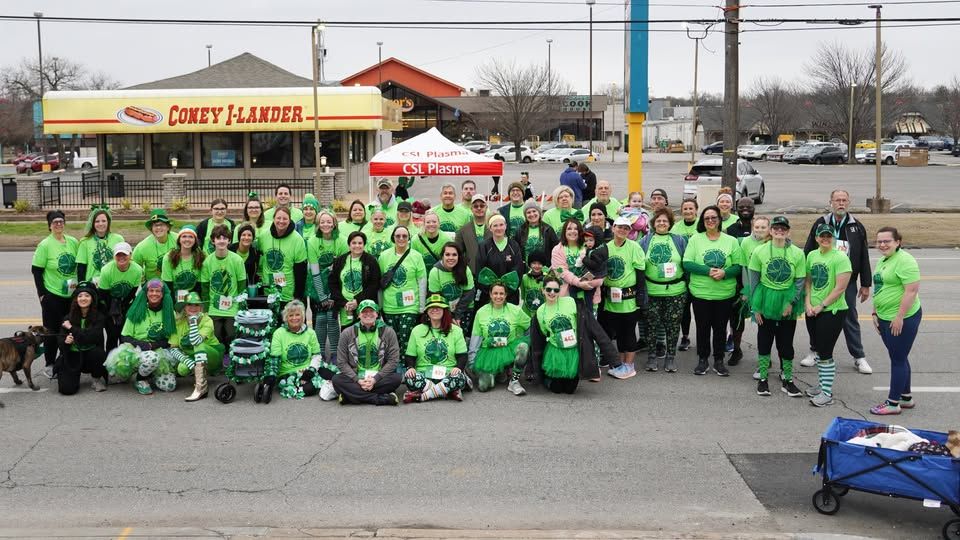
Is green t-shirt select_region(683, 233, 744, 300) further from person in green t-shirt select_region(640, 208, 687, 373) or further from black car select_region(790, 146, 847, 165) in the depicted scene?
black car select_region(790, 146, 847, 165)

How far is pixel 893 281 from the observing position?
852 cm

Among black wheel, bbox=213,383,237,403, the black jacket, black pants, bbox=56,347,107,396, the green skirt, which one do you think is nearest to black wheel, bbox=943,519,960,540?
the green skirt

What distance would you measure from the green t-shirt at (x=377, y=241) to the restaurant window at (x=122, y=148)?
2789cm

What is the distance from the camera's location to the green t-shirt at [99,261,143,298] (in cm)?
982

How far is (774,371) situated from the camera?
34.4 ft

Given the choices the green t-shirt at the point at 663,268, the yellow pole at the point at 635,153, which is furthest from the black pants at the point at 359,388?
the yellow pole at the point at 635,153

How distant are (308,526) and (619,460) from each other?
8.30 ft

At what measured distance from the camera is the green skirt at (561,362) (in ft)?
30.8

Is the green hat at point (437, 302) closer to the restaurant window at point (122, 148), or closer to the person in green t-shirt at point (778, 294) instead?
the person in green t-shirt at point (778, 294)

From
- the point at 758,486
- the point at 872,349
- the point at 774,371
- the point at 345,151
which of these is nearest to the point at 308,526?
the point at 758,486

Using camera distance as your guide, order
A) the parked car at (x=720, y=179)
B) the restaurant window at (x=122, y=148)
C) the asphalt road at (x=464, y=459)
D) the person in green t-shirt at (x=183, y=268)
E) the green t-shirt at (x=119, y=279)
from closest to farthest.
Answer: the asphalt road at (x=464, y=459) < the green t-shirt at (x=119, y=279) < the person in green t-shirt at (x=183, y=268) < the parked car at (x=720, y=179) < the restaurant window at (x=122, y=148)

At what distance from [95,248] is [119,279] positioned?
1.77ft

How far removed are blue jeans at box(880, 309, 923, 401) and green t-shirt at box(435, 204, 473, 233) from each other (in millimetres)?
4864

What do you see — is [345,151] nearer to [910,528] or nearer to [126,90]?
[126,90]
